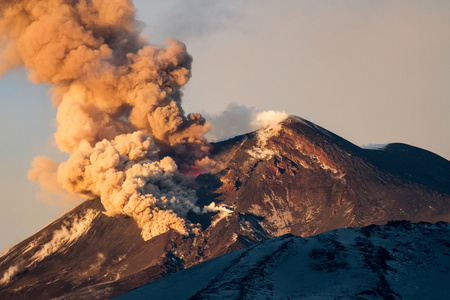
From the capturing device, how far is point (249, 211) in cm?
10425

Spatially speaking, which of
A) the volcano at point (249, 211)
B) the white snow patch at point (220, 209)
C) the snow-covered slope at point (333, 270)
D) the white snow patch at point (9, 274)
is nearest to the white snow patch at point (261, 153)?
the volcano at point (249, 211)

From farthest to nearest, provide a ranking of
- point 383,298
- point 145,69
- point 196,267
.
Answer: point 145,69 → point 196,267 → point 383,298

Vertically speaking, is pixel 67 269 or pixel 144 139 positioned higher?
pixel 144 139

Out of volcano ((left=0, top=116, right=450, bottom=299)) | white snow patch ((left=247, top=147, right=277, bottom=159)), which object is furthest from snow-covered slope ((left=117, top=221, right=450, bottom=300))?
white snow patch ((left=247, top=147, right=277, bottom=159))

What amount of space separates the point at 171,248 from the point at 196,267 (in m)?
38.0

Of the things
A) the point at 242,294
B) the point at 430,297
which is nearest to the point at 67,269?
the point at 242,294

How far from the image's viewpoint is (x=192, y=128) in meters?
106

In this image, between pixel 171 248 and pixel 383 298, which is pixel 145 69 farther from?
pixel 383 298

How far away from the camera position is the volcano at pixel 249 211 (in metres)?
89.6

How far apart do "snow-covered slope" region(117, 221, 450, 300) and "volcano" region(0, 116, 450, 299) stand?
3015 cm

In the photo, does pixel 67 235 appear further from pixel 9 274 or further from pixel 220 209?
pixel 220 209

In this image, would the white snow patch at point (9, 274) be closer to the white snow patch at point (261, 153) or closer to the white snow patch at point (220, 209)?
the white snow patch at point (220, 209)

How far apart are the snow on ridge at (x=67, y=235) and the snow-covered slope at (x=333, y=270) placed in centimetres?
5293

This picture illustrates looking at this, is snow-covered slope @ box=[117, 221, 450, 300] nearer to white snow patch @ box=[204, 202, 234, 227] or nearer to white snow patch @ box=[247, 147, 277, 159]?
white snow patch @ box=[204, 202, 234, 227]
